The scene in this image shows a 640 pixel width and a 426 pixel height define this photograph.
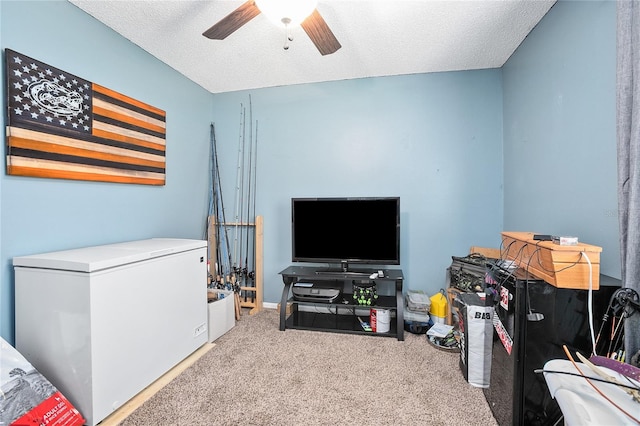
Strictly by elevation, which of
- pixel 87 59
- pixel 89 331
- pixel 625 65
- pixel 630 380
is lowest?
pixel 89 331

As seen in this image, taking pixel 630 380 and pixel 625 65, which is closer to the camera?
pixel 630 380

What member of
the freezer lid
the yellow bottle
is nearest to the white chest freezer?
the freezer lid

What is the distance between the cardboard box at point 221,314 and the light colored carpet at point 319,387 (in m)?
0.09

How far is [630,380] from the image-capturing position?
29.6 inches

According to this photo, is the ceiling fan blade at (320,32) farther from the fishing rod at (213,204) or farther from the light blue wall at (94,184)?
the fishing rod at (213,204)

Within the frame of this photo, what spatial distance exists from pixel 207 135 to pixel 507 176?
301cm

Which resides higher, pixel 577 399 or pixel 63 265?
pixel 63 265

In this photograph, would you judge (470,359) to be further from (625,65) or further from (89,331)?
(89,331)

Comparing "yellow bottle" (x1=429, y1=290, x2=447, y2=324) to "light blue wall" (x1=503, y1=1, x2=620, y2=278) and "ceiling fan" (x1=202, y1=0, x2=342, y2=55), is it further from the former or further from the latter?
"ceiling fan" (x1=202, y1=0, x2=342, y2=55)

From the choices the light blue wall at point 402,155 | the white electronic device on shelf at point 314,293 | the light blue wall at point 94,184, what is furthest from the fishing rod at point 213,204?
the white electronic device on shelf at point 314,293

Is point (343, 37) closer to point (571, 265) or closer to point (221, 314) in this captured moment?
point (571, 265)

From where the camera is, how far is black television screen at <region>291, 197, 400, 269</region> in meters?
2.40

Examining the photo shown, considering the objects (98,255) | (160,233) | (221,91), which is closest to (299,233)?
(160,233)

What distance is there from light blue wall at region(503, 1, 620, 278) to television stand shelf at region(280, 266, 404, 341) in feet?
3.92
